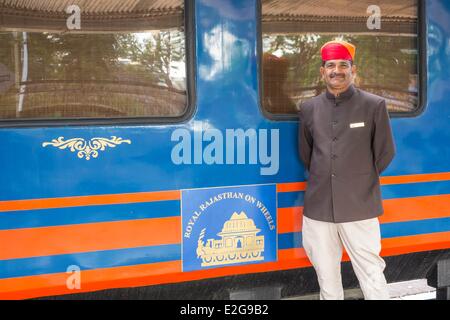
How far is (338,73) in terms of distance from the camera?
124 inches

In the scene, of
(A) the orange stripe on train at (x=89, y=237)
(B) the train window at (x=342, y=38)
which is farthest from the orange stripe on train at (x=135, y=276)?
(B) the train window at (x=342, y=38)

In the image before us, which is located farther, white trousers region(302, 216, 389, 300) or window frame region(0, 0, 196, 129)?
white trousers region(302, 216, 389, 300)

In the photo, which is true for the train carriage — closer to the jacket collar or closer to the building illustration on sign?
the building illustration on sign

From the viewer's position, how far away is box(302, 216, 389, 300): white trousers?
127 inches

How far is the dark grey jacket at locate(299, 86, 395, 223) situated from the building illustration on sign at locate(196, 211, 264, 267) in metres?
0.36

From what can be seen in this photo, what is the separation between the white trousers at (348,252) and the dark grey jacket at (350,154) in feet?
0.26

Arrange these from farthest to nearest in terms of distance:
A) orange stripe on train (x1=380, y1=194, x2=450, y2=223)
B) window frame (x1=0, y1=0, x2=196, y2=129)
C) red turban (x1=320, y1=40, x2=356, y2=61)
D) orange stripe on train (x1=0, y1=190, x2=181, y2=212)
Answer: orange stripe on train (x1=380, y1=194, x2=450, y2=223) → red turban (x1=320, y1=40, x2=356, y2=61) → window frame (x1=0, y1=0, x2=196, y2=129) → orange stripe on train (x1=0, y1=190, x2=181, y2=212)

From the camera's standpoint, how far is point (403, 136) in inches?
144

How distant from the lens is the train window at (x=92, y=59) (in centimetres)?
288

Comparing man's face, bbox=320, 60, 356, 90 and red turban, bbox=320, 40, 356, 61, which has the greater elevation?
red turban, bbox=320, 40, 356, 61

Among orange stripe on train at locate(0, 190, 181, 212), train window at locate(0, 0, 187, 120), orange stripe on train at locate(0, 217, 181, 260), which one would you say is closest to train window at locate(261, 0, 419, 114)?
train window at locate(0, 0, 187, 120)

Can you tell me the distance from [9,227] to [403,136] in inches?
91.3

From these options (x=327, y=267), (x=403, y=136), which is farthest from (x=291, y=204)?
(x=403, y=136)
